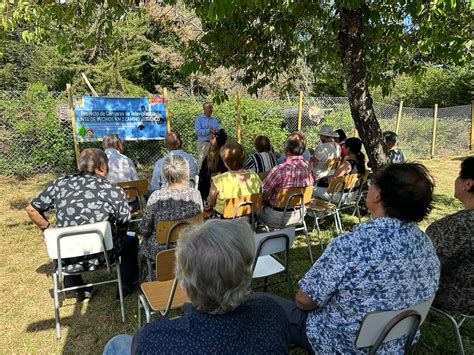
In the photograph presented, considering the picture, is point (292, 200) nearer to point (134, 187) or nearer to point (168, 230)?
point (168, 230)

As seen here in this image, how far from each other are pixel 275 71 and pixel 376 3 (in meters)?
1.48

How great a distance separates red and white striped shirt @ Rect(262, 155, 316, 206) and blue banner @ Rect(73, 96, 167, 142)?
4.85 meters

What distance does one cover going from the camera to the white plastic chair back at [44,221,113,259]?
2.68 metres

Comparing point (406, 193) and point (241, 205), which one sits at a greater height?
point (406, 193)

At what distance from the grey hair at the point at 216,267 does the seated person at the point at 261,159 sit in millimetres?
3643

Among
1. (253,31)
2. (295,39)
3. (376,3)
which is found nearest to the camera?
(376,3)

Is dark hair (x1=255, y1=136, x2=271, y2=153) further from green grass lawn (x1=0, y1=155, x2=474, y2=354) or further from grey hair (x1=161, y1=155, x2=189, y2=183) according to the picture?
grey hair (x1=161, y1=155, x2=189, y2=183)

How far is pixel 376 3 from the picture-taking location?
13.3 feet

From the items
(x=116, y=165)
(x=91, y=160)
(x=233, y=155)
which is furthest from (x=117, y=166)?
(x=233, y=155)

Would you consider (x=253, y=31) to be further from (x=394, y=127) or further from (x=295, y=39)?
(x=394, y=127)

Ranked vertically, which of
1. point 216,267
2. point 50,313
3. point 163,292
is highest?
point 216,267

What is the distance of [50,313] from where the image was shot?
10.9ft

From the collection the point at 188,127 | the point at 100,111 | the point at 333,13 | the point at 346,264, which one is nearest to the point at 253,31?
the point at 333,13

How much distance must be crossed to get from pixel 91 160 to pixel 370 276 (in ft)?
8.14
